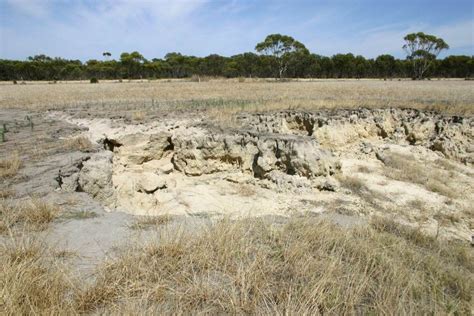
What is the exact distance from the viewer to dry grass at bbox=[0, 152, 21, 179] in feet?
18.3

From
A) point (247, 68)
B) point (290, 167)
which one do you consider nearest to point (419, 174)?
point (290, 167)

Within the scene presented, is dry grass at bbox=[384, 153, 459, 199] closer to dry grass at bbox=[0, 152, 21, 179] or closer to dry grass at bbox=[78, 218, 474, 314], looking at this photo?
dry grass at bbox=[78, 218, 474, 314]

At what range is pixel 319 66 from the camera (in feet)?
201

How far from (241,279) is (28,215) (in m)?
3.06

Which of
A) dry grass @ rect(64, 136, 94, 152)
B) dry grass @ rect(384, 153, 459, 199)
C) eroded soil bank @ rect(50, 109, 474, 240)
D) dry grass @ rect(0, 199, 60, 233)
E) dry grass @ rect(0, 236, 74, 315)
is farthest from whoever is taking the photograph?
dry grass @ rect(384, 153, 459, 199)

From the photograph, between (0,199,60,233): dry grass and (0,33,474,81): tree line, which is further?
(0,33,474,81): tree line

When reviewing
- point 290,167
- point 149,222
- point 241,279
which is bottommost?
point 290,167

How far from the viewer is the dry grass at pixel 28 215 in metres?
3.63

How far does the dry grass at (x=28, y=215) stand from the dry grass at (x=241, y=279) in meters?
0.63

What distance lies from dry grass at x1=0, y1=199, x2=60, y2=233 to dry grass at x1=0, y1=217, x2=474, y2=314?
627 millimetres

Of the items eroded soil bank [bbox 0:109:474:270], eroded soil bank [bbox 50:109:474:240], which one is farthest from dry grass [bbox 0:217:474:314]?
eroded soil bank [bbox 50:109:474:240]

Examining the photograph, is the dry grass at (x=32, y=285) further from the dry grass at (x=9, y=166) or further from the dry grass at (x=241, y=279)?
the dry grass at (x=9, y=166)

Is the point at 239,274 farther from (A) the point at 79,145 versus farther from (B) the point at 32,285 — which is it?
(A) the point at 79,145

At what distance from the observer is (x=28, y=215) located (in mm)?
3852
